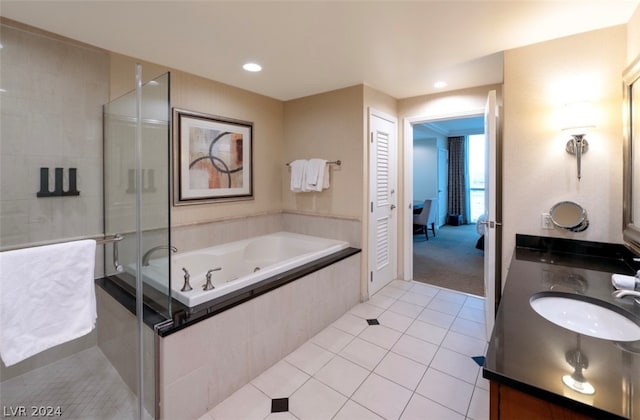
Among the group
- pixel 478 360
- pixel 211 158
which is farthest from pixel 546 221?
pixel 211 158

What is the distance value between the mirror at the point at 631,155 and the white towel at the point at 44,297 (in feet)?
9.08

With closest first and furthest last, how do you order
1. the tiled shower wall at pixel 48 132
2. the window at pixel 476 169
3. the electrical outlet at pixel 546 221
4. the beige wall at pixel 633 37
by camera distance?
the beige wall at pixel 633 37 → the tiled shower wall at pixel 48 132 → the electrical outlet at pixel 546 221 → the window at pixel 476 169

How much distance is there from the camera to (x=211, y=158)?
2957 mm

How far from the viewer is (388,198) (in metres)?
3.51

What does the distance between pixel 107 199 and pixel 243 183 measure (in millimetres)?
1344

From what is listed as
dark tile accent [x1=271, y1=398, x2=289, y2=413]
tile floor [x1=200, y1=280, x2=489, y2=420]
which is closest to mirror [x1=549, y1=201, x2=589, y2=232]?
tile floor [x1=200, y1=280, x2=489, y2=420]

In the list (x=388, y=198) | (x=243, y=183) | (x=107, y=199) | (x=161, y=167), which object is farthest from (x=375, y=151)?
(x=107, y=199)

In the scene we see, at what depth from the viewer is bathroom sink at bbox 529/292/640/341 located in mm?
1100

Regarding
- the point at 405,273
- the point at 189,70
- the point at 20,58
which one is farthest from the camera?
the point at 405,273

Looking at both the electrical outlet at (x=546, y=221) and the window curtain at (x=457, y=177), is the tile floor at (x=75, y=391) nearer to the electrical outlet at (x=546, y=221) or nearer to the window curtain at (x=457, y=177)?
the electrical outlet at (x=546, y=221)

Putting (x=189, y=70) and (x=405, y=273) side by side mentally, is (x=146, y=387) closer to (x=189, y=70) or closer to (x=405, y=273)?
(x=189, y=70)

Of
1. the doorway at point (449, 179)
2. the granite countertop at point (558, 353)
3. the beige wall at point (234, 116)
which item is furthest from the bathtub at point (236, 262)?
the doorway at point (449, 179)

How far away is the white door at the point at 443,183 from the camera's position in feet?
25.1

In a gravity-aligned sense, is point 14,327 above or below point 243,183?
below
